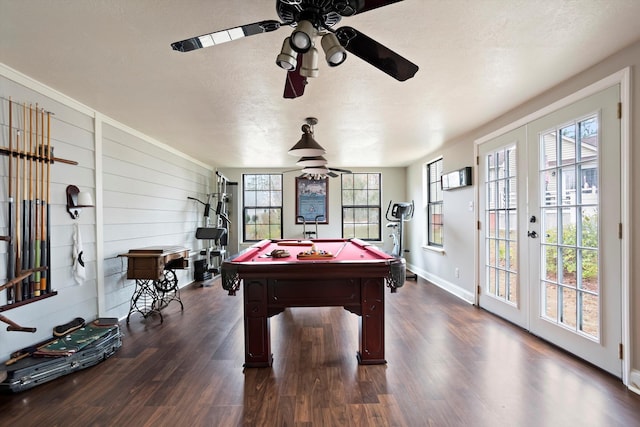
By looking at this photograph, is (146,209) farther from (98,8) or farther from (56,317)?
(98,8)

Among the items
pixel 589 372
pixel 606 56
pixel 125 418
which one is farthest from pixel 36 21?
pixel 589 372

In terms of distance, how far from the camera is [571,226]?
8.75ft

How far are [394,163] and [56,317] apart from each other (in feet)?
19.3

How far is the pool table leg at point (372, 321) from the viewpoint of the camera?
2570 mm

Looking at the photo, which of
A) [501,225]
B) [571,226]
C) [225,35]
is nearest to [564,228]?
[571,226]

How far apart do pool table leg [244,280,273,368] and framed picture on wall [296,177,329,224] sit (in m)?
4.55

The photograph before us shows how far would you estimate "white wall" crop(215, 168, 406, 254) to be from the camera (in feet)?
23.1

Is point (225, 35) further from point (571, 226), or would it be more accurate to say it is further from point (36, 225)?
point (571, 226)

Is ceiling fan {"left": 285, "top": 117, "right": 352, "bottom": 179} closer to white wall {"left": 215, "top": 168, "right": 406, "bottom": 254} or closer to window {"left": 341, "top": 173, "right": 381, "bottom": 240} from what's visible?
white wall {"left": 215, "top": 168, "right": 406, "bottom": 254}

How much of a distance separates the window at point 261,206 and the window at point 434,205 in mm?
3216

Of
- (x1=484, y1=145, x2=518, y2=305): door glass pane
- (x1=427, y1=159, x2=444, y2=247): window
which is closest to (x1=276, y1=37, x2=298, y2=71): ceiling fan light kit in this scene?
(x1=484, y1=145, x2=518, y2=305): door glass pane

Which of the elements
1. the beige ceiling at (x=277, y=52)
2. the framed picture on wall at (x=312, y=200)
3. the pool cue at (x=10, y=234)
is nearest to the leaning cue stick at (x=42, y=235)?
the pool cue at (x=10, y=234)

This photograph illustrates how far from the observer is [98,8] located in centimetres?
167

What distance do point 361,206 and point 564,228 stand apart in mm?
4587
